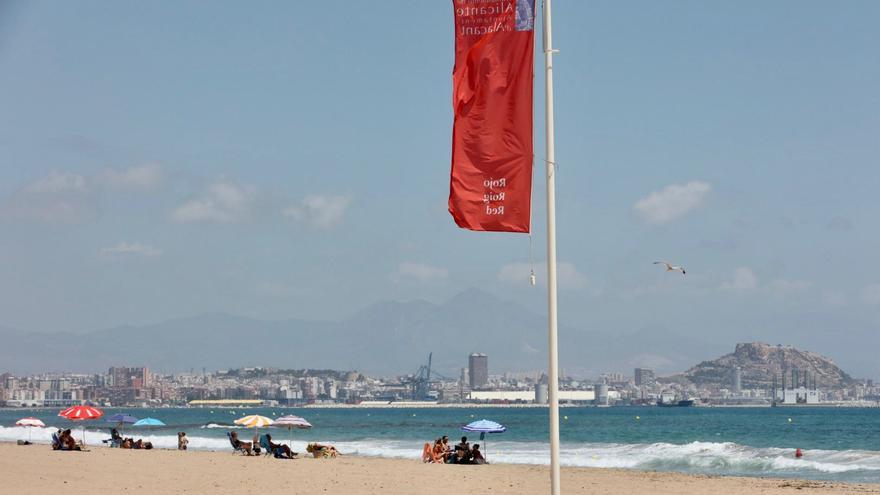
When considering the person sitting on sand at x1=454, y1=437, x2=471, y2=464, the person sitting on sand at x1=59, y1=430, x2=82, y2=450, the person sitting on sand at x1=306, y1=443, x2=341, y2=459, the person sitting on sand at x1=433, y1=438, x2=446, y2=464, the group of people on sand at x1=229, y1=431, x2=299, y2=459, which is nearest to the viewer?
the person sitting on sand at x1=454, y1=437, x2=471, y2=464

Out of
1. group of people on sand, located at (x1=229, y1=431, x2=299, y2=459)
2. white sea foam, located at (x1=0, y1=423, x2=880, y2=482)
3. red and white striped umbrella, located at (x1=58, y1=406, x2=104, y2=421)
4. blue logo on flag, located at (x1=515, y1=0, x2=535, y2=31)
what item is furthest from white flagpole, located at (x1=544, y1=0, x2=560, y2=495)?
red and white striped umbrella, located at (x1=58, y1=406, x2=104, y2=421)

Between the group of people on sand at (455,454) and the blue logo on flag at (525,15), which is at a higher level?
the blue logo on flag at (525,15)

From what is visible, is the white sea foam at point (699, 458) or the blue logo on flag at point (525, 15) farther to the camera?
the white sea foam at point (699, 458)

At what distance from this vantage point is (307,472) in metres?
30.0

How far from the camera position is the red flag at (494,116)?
12961 millimetres

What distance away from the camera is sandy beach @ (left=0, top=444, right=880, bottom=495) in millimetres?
25141

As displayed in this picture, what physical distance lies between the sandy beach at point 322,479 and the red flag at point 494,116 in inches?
515

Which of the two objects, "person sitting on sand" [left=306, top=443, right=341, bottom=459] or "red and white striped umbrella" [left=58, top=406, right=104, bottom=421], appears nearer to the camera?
"person sitting on sand" [left=306, top=443, right=341, bottom=459]

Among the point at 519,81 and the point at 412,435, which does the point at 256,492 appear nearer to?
the point at 519,81

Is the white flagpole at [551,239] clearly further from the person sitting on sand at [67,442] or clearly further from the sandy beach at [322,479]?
the person sitting on sand at [67,442]

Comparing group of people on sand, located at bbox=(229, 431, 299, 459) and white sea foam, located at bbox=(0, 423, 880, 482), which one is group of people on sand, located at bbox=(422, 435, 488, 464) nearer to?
group of people on sand, located at bbox=(229, 431, 299, 459)

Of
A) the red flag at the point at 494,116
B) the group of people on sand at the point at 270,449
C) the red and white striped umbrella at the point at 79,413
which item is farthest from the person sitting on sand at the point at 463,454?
the red flag at the point at 494,116

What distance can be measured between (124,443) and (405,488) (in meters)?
23.7

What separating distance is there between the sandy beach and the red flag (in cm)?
1307
